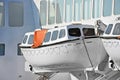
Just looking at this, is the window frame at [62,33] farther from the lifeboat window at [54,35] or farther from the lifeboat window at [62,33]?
the lifeboat window at [54,35]

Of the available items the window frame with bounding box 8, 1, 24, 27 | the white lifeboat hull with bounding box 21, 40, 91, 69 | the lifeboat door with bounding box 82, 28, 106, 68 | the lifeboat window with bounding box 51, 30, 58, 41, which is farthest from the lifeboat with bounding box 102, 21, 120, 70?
the window frame with bounding box 8, 1, 24, 27

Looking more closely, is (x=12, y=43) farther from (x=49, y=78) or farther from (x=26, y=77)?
(x=49, y=78)

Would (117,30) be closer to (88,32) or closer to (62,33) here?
(88,32)

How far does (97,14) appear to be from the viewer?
24750mm

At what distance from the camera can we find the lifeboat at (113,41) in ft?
64.2

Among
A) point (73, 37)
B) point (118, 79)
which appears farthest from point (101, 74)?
point (73, 37)

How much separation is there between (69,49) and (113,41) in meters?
3.05

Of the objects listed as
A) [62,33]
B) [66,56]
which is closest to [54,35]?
[62,33]

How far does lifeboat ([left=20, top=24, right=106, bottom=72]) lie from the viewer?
858 inches

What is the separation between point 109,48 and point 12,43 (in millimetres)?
13692

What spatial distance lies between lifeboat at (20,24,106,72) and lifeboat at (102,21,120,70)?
4.14ft

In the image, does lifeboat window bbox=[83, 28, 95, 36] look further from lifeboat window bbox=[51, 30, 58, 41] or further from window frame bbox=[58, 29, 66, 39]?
lifeboat window bbox=[51, 30, 58, 41]

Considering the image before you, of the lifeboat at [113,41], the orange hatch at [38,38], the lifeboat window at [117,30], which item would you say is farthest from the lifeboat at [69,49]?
the lifeboat window at [117,30]

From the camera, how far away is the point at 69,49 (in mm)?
22172
